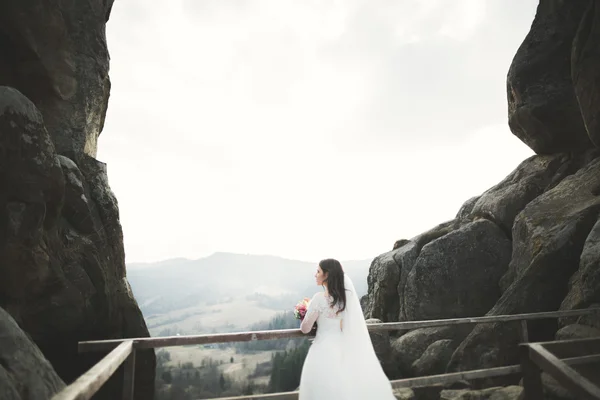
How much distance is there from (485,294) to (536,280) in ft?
11.3

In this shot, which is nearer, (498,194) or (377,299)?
(498,194)

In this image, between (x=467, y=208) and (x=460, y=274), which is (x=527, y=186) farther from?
(x=460, y=274)

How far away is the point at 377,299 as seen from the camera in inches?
653

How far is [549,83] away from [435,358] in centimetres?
1086

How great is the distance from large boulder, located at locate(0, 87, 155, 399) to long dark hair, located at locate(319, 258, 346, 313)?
4.41m

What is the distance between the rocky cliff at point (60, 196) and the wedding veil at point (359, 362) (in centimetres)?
434

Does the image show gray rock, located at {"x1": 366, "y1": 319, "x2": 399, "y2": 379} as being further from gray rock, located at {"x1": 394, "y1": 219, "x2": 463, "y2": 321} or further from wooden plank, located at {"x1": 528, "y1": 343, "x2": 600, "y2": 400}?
wooden plank, located at {"x1": 528, "y1": 343, "x2": 600, "y2": 400}

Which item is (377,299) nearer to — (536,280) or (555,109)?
(536,280)

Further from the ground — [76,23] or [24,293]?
[76,23]

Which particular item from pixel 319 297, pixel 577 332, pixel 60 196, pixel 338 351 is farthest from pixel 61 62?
pixel 577 332

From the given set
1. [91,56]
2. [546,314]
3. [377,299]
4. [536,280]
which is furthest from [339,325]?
[377,299]

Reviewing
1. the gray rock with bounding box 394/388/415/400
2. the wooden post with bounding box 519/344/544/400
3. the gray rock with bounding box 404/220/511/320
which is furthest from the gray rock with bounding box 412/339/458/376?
the wooden post with bounding box 519/344/544/400

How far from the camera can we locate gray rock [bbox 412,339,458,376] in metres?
10.9

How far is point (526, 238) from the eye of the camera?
37.6 feet
